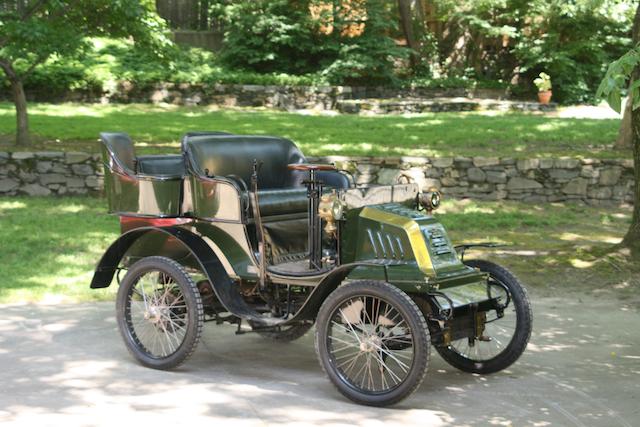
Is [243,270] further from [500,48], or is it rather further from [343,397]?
[500,48]

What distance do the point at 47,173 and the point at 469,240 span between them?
6.08 meters

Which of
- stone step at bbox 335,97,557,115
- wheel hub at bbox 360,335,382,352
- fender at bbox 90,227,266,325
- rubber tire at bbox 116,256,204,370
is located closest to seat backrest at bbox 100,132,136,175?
fender at bbox 90,227,266,325

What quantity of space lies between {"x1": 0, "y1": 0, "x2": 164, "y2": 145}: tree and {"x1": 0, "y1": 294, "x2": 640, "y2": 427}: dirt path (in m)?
6.20

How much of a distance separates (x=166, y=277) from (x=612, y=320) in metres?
3.74

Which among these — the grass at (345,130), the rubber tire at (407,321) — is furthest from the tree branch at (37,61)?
the rubber tire at (407,321)

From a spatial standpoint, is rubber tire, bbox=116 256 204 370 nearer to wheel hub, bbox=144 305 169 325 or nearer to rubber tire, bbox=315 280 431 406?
wheel hub, bbox=144 305 169 325

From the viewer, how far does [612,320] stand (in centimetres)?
770

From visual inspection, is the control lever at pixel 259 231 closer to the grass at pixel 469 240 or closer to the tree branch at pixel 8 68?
the grass at pixel 469 240

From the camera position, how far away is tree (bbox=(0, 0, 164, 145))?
41.1 feet

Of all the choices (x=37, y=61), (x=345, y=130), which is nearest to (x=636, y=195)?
(x=345, y=130)

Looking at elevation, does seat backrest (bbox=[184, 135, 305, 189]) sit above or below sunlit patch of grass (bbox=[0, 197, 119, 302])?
above

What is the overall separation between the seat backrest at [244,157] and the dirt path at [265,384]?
1253mm

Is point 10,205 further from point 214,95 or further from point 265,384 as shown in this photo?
point 214,95

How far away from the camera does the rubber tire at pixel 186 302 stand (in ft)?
19.4
